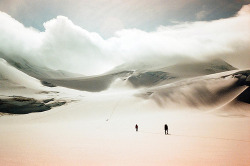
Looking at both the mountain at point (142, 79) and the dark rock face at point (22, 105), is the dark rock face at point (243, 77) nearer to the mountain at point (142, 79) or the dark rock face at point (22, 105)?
the mountain at point (142, 79)

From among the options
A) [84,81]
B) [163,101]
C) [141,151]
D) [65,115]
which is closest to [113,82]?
[84,81]

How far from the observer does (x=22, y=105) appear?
55688mm

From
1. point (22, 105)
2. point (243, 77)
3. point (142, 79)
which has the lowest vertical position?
point (22, 105)

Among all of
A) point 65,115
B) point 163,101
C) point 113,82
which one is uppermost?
point 113,82

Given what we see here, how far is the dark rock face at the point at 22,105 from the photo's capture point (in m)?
54.1

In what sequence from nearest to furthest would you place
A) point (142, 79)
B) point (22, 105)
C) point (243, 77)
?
point (22, 105) → point (243, 77) → point (142, 79)

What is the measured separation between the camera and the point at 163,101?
207ft

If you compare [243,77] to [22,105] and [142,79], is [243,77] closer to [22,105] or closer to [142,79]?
[142,79]

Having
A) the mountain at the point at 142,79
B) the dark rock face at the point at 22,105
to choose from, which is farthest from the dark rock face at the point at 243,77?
the dark rock face at the point at 22,105

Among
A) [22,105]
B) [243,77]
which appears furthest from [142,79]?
[22,105]

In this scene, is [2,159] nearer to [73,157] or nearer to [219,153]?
[73,157]

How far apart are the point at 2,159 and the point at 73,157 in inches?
149

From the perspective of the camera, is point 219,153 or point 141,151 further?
point 141,151

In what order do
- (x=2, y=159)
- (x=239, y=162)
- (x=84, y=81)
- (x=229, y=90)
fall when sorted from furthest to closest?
(x=84, y=81), (x=229, y=90), (x=2, y=159), (x=239, y=162)
